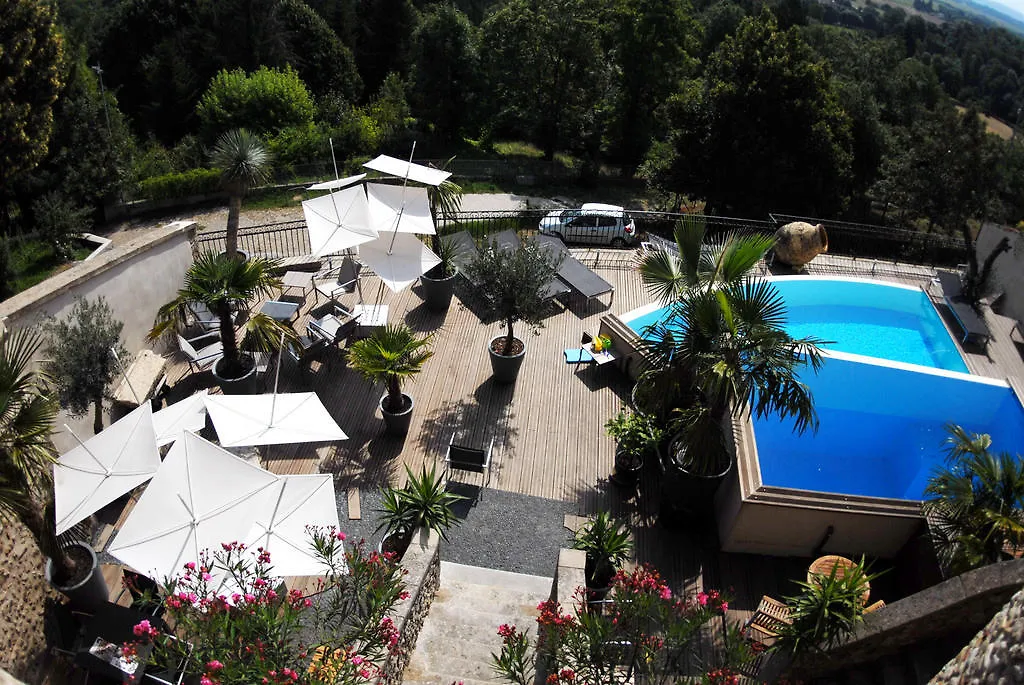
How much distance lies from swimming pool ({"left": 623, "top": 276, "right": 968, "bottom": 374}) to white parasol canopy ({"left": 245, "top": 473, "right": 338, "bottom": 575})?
10.6 m

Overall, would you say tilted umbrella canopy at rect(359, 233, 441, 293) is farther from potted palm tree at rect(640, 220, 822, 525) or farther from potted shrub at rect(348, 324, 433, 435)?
potted palm tree at rect(640, 220, 822, 525)

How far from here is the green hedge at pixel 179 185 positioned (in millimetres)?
24016

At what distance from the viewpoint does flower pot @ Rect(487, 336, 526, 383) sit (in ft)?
37.7

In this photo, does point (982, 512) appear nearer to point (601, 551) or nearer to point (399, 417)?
point (601, 551)

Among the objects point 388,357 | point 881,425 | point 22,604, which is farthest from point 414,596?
point 881,425

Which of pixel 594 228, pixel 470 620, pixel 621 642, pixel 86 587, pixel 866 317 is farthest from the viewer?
pixel 594 228

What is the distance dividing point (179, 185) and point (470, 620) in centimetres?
2227

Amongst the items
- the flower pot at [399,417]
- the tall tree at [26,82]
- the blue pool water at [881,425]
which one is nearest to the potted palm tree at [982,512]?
the blue pool water at [881,425]

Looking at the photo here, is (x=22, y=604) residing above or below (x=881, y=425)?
above

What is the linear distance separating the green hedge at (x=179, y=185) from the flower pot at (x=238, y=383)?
16225 mm

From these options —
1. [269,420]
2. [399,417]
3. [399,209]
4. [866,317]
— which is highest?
[399,209]

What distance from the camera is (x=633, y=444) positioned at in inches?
380

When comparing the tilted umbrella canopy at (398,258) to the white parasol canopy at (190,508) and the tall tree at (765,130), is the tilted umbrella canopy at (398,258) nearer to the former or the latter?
the white parasol canopy at (190,508)

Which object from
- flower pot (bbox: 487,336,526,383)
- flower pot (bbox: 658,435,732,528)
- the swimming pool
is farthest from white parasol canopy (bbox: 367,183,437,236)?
the swimming pool
